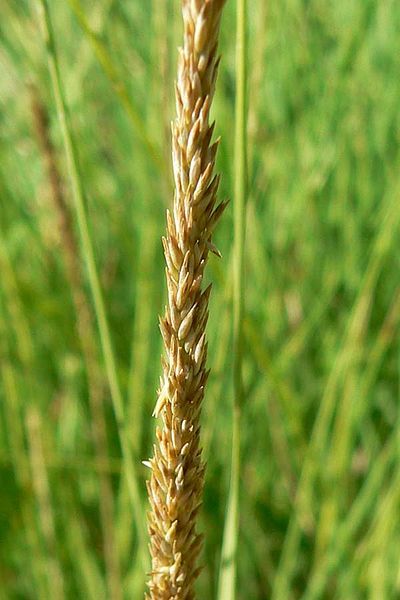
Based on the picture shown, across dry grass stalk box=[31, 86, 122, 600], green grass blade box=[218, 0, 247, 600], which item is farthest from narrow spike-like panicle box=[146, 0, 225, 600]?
dry grass stalk box=[31, 86, 122, 600]

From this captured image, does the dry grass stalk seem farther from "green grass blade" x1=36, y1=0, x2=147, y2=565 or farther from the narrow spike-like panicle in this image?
the narrow spike-like panicle

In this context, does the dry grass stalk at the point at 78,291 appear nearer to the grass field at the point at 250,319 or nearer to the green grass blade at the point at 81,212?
the grass field at the point at 250,319

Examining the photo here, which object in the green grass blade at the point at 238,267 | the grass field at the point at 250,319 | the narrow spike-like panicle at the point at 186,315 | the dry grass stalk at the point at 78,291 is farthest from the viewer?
the grass field at the point at 250,319

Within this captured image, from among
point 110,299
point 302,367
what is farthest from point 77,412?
point 302,367

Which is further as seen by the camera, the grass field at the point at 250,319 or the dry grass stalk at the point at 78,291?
the grass field at the point at 250,319

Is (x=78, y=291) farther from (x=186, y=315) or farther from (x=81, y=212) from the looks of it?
(x=186, y=315)

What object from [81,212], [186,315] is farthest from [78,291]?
[186,315]

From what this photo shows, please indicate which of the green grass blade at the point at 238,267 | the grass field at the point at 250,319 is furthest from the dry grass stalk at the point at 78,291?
the green grass blade at the point at 238,267

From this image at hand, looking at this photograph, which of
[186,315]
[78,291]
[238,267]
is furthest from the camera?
[78,291]
